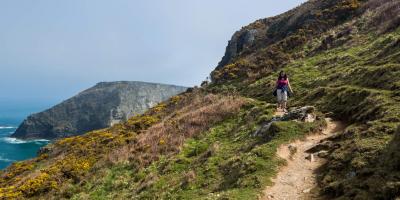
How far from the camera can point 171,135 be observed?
25.8m

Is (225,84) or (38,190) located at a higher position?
(225,84)

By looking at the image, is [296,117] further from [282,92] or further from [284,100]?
[282,92]

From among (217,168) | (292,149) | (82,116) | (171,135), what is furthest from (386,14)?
(82,116)

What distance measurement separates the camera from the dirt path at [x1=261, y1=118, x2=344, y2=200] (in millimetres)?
12336

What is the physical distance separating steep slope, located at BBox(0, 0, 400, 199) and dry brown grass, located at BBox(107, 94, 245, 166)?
0.09 m

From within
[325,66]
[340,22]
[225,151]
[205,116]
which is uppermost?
[340,22]

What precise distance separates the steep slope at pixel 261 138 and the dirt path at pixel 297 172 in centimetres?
32

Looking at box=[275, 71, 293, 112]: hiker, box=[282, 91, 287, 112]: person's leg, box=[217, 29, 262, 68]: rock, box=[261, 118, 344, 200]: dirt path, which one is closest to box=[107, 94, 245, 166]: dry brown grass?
box=[275, 71, 293, 112]: hiker

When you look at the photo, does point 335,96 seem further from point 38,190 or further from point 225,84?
point 225,84

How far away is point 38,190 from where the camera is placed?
80.9 feet

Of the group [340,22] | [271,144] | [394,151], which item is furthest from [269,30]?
[394,151]

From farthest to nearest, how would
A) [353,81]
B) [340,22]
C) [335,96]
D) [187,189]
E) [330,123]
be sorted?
[340,22] → [353,81] → [335,96] → [330,123] → [187,189]

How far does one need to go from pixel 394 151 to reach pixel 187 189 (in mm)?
8030

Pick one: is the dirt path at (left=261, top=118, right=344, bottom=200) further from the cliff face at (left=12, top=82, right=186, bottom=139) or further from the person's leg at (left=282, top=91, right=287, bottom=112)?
the cliff face at (left=12, top=82, right=186, bottom=139)
